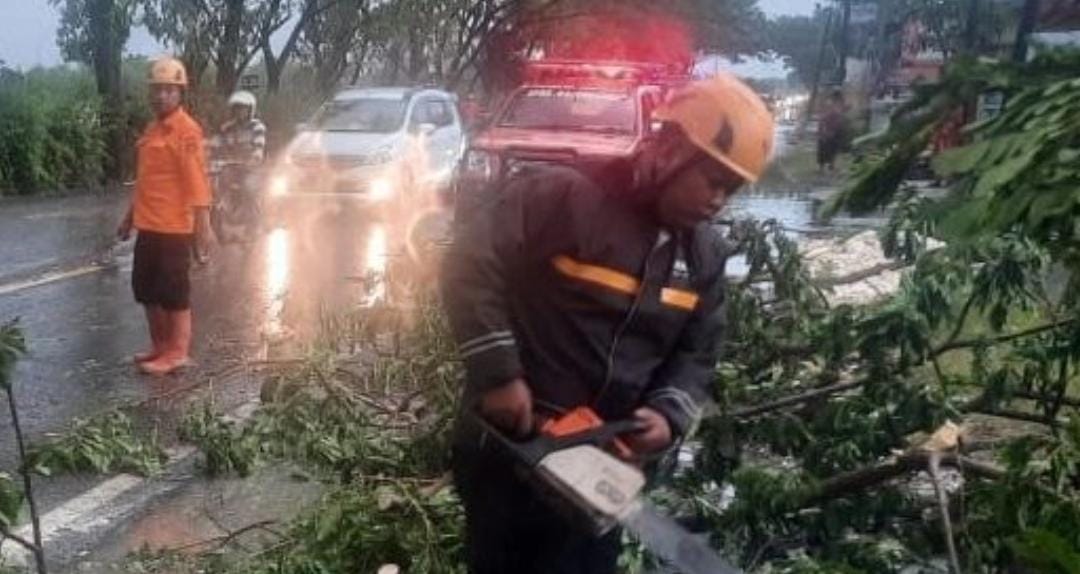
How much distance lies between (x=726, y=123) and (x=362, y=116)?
52.9ft

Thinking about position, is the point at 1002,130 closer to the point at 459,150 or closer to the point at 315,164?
the point at 315,164

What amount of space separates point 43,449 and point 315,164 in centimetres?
1257

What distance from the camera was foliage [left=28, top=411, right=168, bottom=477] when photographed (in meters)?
6.18

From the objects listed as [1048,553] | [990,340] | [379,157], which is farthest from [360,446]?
[379,157]

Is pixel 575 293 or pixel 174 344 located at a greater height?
pixel 575 293

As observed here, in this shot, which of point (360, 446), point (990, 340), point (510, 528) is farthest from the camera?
point (360, 446)

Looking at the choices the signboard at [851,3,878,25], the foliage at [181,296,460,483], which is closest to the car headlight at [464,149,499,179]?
the foliage at [181,296,460,483]

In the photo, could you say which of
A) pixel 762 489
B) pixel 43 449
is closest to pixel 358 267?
pixel 43 449

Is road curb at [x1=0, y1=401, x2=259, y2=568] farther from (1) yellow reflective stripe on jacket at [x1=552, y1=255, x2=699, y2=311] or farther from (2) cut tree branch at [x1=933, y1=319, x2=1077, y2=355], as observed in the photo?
(2) cut tree branch at [x1=933, y1=319, x2=1077, y2=355]

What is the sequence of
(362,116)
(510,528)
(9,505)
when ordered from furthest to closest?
(362,116) → (9,505) → (510,528)

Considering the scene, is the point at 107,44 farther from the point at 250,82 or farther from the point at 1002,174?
the point at 1002,174

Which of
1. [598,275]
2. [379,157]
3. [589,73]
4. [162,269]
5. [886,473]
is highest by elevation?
[598,275]

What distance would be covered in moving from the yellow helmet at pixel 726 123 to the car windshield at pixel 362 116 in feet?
51.1

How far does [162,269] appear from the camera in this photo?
27.2 feet
